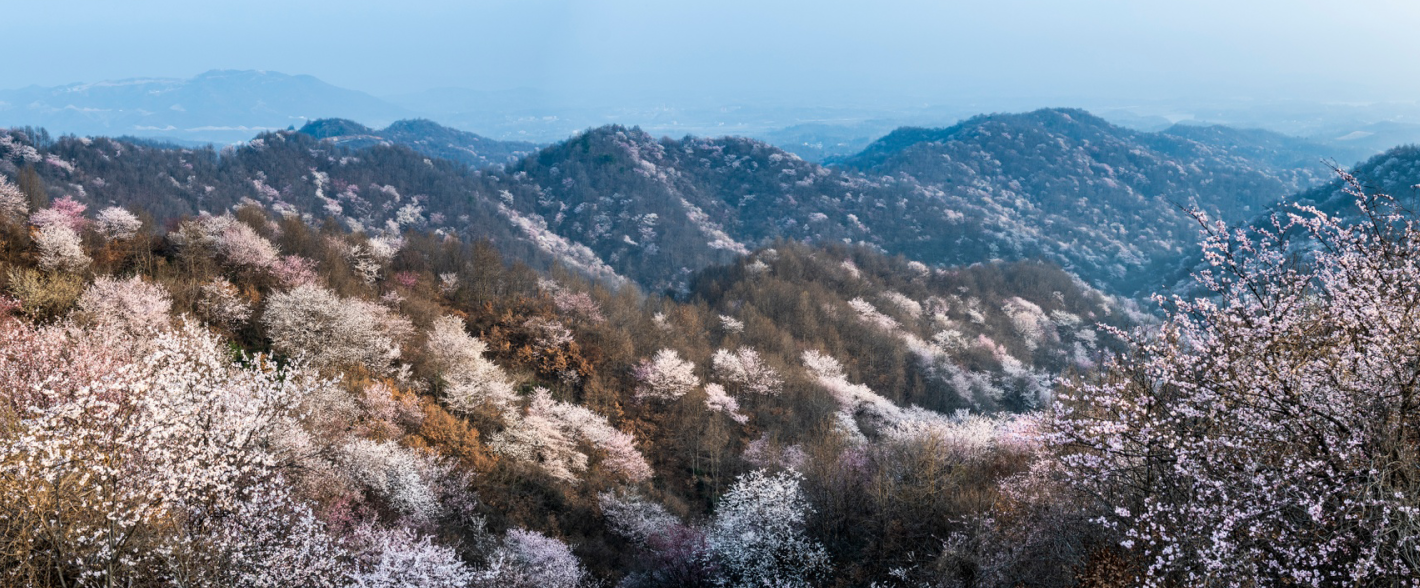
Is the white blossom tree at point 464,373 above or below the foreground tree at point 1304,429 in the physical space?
below

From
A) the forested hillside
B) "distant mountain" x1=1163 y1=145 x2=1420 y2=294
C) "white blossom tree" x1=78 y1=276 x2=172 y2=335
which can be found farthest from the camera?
"distant mountain" x1=1163 y1=145 x2=1420 y2=294

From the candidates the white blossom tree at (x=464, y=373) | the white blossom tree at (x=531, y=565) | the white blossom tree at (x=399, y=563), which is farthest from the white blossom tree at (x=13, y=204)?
the white blossom tree at (x=531, y=565)

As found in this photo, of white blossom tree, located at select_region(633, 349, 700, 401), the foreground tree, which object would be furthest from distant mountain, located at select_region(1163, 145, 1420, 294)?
the foreground tree

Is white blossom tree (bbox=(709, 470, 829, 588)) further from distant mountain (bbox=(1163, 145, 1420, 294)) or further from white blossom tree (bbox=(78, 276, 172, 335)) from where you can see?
distant mountain (bbox=(1163, 145, 1420, 294))

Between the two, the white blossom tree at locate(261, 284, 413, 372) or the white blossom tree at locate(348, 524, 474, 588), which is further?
the white blossom tree at locate(261, 284, 413, 372)

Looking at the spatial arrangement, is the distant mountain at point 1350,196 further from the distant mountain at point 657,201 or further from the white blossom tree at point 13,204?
the white blossom tree at point 13,204

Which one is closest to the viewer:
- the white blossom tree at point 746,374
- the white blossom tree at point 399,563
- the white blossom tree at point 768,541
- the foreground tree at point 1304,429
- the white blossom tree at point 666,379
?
the foreground tree at point 1304,429

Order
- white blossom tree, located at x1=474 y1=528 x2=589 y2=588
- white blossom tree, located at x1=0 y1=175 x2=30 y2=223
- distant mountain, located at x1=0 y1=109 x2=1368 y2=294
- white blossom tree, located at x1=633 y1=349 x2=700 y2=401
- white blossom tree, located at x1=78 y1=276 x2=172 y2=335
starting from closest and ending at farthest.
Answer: white blossom tree, located at x1=474 y1=528 x2=589 y2=588 → white blossom tree, located at x1=78 y1=276 x2=172 y2=335 → white blossom tree, located at x1=0 y1=175 x2=30 y2=223 → white blossom tree, located at x1=633 y1=349 x2=700 y2=401 → distant mountain, located at x1=0 y1=109 x2=1368 y2=294

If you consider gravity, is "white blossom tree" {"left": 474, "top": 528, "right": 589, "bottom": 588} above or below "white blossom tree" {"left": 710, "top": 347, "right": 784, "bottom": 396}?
above
